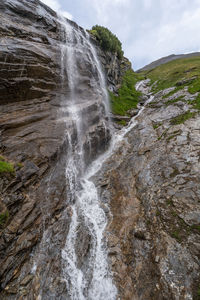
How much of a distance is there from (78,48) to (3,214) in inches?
821

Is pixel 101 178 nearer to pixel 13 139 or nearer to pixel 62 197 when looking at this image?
pixel 62 197

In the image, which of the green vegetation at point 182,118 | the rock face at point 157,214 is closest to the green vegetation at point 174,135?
the rock face at point 157,214

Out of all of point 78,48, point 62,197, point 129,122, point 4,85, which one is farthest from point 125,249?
point 78,48

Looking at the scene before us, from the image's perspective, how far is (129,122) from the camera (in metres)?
21.9

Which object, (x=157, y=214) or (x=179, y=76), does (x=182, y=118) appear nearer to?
(x=157, y=214)

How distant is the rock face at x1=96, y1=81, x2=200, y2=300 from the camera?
A: 19.4ft

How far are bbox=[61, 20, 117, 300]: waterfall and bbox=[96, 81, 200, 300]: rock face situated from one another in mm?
667

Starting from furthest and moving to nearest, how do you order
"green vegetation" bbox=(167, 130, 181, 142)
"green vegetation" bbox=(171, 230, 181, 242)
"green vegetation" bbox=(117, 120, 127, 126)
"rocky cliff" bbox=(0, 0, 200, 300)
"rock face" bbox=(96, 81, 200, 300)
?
"green vegetation" bbox=(117, 120, 127, 126), "green vegetation" bbox=(167, 130, 181, 142), "green vegetation" bbox=(171, 230, 181, 242), "rocky cliff" bbox=(0, 0, 200, 300), "rock face" bbox=(96, 81, 200, 300)

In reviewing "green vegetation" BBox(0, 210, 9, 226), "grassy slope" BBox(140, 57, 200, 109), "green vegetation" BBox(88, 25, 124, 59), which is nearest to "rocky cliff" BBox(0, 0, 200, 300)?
"green vegetation" BBox(0, 210, 9, 226)

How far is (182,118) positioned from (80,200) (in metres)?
14.0

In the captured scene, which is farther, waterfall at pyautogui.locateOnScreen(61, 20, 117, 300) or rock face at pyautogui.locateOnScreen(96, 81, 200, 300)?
waterfall at pyautogui.locateOnScreen(61, 20, 117, 300)

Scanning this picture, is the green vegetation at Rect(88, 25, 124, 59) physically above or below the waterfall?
above

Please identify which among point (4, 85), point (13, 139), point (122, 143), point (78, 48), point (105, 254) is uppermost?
point (78, 48)

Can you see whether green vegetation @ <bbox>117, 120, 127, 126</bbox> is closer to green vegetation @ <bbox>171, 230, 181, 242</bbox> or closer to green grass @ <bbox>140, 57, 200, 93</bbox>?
green grass @ <bbox>140, 57, 200, 93</bbox>
